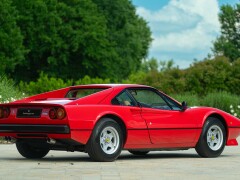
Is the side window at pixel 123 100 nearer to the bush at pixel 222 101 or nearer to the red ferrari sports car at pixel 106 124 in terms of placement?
the red ferrari sports car at pixel 106 124

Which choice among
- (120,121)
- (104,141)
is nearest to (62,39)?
A: (120,121)

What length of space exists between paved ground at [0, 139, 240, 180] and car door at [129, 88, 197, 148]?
1.07 ft

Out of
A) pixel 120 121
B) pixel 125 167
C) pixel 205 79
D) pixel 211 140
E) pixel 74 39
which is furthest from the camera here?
pixel 74 39

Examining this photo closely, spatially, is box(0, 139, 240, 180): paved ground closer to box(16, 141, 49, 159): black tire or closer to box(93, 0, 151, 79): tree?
box(16, 141, 49, 159): black tire

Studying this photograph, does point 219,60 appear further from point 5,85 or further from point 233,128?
point 233,128

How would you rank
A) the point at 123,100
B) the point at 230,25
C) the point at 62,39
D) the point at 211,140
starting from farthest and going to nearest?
the point at 230,25, the point at 62,39, the point at 211,140, the point at 123,100

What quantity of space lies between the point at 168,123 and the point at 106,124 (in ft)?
4.92

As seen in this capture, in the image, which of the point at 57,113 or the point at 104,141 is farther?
the point at 104,141

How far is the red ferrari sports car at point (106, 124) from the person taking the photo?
13.6 metres

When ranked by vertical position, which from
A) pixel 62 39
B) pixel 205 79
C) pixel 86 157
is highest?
pixel 62 39

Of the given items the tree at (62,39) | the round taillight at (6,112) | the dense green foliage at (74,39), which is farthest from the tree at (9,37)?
the round taillight at (6,112)

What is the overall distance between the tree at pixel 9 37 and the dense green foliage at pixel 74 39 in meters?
1.06

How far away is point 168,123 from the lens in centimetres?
1502

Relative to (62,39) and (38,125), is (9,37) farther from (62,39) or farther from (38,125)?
(38,125)
